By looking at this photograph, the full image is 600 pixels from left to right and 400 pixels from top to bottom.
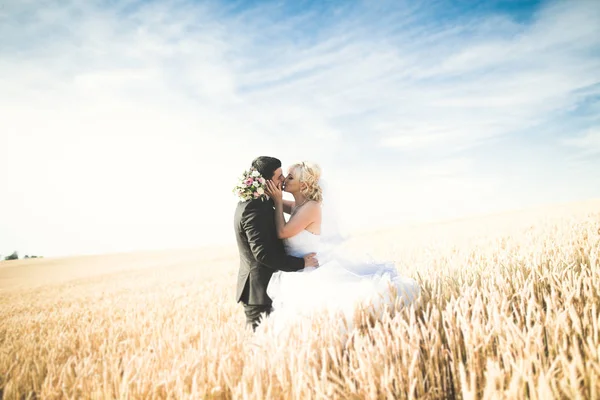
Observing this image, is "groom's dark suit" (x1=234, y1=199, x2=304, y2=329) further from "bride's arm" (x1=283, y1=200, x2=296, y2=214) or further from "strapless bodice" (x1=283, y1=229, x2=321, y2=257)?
"bride's arm" (x1=283, y1=200, x2=296, y2=214)

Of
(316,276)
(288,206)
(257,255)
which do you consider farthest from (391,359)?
(288,206)

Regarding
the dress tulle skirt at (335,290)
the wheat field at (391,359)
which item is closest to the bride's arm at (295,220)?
the dress tulle skirt at (335,290)

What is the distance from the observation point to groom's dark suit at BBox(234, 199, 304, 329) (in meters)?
3.85

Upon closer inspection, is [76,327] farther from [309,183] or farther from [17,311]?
[309,183]

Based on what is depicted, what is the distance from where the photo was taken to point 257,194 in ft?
12.8

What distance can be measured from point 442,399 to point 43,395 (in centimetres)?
316

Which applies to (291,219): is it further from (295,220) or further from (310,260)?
(310,260)

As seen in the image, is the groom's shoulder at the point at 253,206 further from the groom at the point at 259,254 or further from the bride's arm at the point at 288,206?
the bride's arm at the point at 288,206

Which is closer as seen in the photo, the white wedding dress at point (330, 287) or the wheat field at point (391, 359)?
the wheat field at point (391, 359)

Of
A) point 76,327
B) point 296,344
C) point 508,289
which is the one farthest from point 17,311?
point 508,289

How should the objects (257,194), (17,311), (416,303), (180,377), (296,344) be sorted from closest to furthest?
(180,377)
(296,344)
(416,303)
(257,194)
(17,311)

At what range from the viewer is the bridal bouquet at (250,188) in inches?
154

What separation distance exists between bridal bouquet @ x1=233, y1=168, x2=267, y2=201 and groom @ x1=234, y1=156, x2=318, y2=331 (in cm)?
7

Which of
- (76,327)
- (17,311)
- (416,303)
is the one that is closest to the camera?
(416,303)
